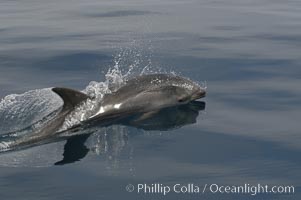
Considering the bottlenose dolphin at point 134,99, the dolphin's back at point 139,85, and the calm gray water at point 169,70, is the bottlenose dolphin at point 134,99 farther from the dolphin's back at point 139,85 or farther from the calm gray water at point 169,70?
the calm gray water at point 169,70

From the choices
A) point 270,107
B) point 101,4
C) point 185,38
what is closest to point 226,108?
point 270,107

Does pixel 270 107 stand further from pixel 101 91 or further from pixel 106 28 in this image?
pixel 106 28

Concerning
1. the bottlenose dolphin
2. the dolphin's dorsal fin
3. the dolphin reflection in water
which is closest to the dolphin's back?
the bottlenose dolphin

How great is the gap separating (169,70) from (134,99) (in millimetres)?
3870

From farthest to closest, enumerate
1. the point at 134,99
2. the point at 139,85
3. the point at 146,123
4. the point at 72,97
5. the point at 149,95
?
the point at 139,85, the point at 149,95, the point at 134,99, the point at 146,123, the point at 72,97

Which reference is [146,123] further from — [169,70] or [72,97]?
[169,70]

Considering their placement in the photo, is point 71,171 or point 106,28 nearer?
point 71,171

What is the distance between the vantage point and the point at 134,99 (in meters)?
13.4

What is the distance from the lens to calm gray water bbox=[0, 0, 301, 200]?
1029cm

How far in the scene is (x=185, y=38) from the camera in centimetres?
2125

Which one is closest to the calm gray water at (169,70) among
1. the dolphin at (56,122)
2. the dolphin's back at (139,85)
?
the dolphin at (56,122)

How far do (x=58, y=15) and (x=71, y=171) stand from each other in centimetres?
1669

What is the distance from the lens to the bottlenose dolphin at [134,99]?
482 inches

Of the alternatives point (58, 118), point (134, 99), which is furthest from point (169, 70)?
point (58, 118)
